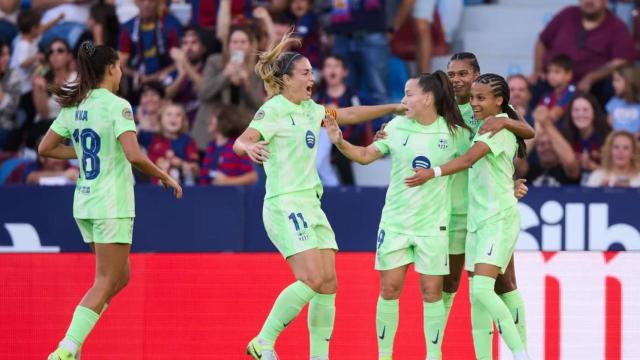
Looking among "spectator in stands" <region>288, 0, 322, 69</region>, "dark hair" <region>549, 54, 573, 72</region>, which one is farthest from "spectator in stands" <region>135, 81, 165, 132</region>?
"dark hair" <region>549, 54, 573, 72</region>

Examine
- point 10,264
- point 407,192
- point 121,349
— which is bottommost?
point 121,349

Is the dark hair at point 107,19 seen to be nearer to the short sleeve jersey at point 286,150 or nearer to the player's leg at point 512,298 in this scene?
the short sleeve jersey at point 286,150

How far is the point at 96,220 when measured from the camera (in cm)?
766

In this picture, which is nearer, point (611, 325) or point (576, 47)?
point (611, 325)

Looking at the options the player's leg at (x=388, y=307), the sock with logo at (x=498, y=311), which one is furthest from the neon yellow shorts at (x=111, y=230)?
the sock with logo at (x=498, y=311)

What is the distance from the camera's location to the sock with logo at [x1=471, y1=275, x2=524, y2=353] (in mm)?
7477

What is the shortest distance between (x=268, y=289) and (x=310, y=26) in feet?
15.6

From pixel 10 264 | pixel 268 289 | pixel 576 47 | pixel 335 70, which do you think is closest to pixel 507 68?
pixel 576 47

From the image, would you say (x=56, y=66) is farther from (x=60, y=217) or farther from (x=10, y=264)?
(x=10, y=264)

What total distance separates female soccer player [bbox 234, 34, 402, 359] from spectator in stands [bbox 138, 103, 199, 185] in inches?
181

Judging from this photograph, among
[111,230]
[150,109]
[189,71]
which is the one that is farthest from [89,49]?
[189,71]

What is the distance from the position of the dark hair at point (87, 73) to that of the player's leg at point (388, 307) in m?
2.18

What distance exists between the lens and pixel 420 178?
749 centimetres

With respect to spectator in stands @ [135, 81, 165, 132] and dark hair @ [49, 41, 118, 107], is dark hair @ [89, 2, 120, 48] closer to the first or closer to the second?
spectator in stands @ [135, 81, 165, 132]
